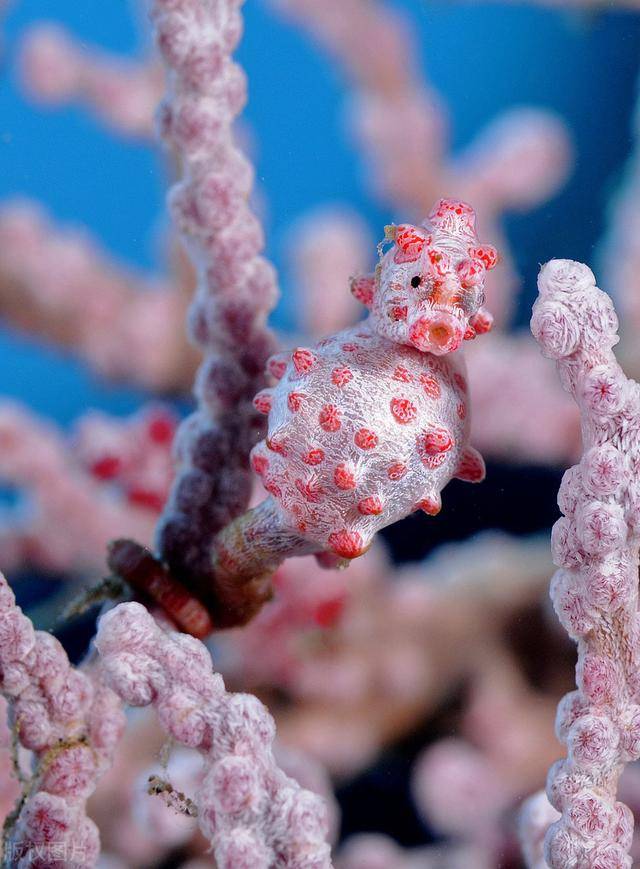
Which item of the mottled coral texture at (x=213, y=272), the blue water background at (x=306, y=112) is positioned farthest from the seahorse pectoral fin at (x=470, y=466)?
the blue water background at (x=306, y=112)

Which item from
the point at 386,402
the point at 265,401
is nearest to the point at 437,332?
the point at 386,402

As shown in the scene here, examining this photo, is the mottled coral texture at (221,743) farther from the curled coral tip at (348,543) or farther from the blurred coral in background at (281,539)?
the curled coral tip at (348,543)

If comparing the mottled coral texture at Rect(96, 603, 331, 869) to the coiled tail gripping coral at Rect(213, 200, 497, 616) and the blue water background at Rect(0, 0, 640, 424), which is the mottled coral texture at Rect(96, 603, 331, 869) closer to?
the coiled tail gripping coral at Rect(213, 200, 497, 616)

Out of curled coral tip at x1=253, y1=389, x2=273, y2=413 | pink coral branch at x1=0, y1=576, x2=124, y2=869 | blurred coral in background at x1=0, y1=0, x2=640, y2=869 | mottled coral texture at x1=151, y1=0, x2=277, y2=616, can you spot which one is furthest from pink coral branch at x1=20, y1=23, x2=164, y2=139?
pink coral branch at x1=0, y1=576, x2=124, y2=869

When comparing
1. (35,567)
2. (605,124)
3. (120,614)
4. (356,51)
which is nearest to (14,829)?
(120,614)

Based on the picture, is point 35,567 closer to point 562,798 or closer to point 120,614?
point 120,614

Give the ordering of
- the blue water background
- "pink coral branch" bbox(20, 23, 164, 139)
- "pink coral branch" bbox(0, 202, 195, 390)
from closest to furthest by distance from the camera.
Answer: "pink coral branch" bbox(0, 202, 195, 390) < "pink coral branch" bbox(20, 23, 164, 139) < the blue water background

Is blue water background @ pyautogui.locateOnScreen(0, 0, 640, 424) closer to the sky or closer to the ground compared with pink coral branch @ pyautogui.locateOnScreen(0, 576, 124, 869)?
closer to the sky
